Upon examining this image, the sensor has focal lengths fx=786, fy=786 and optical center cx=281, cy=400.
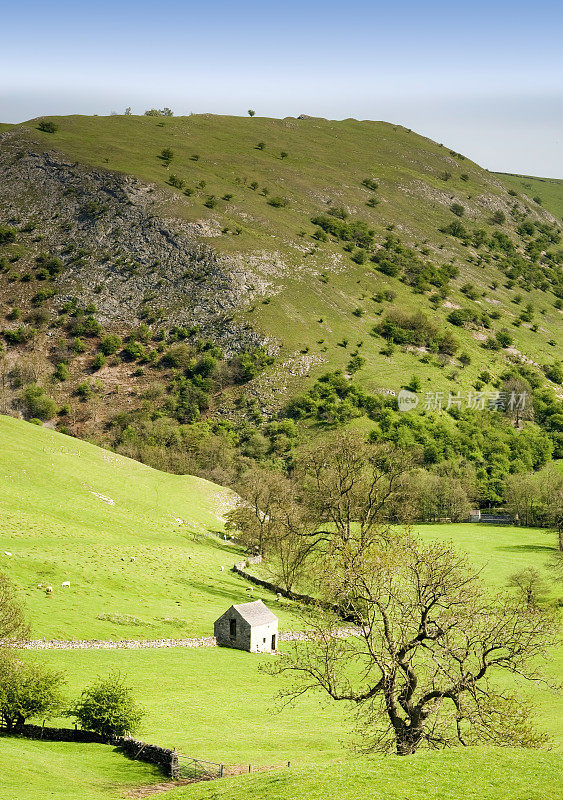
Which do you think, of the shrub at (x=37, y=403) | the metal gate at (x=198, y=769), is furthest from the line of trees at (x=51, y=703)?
the shrub at (x=37, y=403)

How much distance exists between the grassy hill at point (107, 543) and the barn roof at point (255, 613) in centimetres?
362

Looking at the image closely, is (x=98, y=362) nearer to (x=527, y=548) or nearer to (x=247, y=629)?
(x=527, y=548)

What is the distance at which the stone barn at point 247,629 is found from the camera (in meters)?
61.6

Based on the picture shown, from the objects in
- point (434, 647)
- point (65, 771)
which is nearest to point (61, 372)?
point (65, 771)

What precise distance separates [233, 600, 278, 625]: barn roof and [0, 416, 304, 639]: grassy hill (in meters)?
3.62

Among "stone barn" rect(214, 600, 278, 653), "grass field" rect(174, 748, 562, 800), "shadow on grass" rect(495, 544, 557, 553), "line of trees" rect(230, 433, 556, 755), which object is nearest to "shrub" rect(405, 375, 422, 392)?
"shadow on grass" rect(495, 544, 557, 553)

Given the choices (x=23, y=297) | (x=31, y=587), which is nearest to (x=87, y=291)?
(x=23, y=297)

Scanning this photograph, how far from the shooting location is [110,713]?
3894cm

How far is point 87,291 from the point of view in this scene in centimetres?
19612

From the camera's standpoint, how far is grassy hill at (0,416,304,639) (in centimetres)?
6144

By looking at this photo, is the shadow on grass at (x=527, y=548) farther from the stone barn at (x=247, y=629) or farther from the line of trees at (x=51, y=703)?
the line of trees at (x=51, y=703)

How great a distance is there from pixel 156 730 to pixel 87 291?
166304 millimetres

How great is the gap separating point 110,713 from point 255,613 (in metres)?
25.0

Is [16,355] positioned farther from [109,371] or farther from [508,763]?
[508,763]
